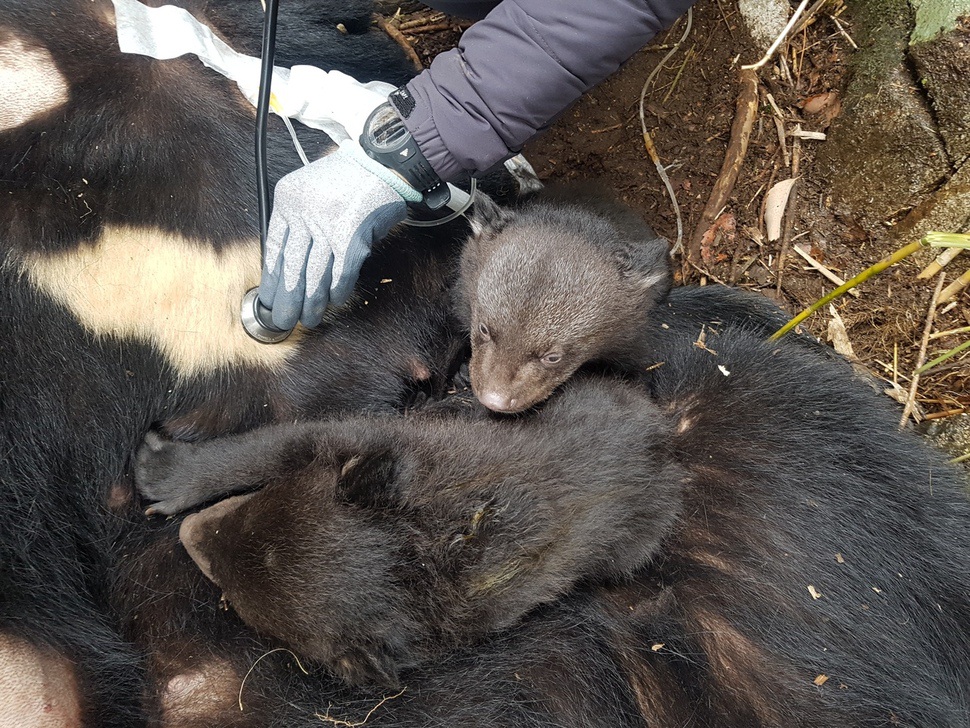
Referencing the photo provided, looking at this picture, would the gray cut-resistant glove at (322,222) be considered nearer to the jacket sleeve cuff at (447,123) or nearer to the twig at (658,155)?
the jacket sleeve cuff at (447,123)

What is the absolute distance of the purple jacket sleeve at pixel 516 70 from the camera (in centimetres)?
208

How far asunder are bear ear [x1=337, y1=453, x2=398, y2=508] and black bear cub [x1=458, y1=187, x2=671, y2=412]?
0.40m

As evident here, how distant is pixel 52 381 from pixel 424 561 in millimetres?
1185

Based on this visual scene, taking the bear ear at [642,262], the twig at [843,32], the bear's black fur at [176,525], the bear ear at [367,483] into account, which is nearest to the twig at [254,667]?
the bear's black fur at [176,525]

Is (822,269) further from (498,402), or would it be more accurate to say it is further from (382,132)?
(382,132)

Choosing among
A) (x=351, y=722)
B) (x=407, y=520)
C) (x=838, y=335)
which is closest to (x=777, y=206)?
(x=838, y=335)

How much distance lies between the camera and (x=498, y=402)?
7.68ft

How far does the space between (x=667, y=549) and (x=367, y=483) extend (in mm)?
936

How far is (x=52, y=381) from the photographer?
2.27 m

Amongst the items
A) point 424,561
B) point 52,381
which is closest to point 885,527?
point 424,561

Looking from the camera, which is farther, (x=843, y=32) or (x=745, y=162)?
(x=745, y=162)

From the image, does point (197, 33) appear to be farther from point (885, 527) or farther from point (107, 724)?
point (885, 527)

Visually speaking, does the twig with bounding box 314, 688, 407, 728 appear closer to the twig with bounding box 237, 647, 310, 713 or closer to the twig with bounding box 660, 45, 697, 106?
the twig with bounding box 237, 647, 310, 713

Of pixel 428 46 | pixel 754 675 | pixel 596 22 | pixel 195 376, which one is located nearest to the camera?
pixel 596 22
